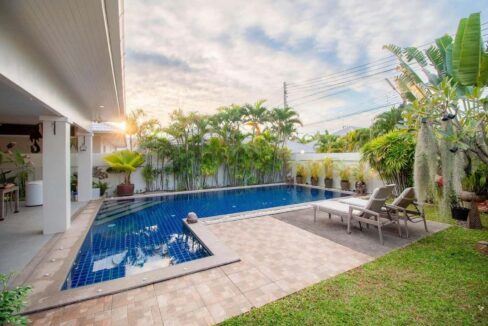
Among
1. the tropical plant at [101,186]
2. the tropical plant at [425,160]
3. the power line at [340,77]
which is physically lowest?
the tropical plant at [101,186]

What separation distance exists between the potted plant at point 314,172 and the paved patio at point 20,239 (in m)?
13.2

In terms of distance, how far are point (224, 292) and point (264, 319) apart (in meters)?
0.79

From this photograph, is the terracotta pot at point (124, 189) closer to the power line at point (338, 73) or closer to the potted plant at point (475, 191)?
the potted plant at point (475, 191)

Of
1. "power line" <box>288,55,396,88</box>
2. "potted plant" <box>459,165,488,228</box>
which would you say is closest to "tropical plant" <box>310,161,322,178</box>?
"power line" <box>288,55,396,88</box>

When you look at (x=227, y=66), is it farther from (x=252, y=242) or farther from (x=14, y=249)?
(x=14, y=249)

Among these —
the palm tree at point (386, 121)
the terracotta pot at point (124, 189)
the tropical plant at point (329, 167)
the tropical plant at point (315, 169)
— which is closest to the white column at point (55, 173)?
the terracotta pot at point (124, 189)

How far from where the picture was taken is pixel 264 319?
8.67 ft

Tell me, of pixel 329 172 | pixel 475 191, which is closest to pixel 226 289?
pixel 475 191

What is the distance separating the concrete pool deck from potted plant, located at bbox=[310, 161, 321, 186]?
9.36 metres

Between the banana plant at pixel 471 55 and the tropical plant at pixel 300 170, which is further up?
the banana plant at pixel 471 55

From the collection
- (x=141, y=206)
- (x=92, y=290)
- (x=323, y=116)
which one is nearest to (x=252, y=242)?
(x=92, y=290)

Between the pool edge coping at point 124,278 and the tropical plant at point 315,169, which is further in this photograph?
the tropical plant at point 315,169

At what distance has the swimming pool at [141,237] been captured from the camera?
434cm

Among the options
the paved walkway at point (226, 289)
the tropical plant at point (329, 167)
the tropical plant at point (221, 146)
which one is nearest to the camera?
the paved walkway at point (226, 289)
